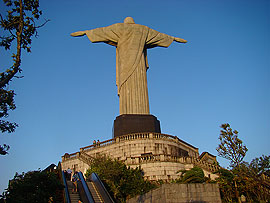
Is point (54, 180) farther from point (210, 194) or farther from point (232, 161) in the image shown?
point (232, 161)

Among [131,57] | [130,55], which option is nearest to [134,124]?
[131,57]

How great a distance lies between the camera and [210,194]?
1409cm

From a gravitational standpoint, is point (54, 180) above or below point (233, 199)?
above

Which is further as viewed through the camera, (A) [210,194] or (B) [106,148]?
(B) [106,148]

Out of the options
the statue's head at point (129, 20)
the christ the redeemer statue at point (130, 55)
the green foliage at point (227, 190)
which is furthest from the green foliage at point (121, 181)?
the statue's head at point (129, 20)

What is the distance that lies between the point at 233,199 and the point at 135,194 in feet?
19.5

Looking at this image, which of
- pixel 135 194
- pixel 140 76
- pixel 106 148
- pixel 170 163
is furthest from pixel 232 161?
pixel 140 76

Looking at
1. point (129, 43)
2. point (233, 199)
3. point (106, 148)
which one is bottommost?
point (233, 199)

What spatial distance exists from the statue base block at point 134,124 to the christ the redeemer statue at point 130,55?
0.99 metres

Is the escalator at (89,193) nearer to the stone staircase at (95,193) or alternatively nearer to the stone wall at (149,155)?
the stone staircase at (95,193)

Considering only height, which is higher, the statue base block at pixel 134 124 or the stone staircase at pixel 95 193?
the statue base block at pixel 134 124

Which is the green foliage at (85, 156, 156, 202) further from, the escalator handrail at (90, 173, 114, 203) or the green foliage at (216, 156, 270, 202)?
the green foliage at (216, 156, 270, 202)

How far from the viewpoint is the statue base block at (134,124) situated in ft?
92.4

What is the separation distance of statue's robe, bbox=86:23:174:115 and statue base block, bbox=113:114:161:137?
39.0 inches
